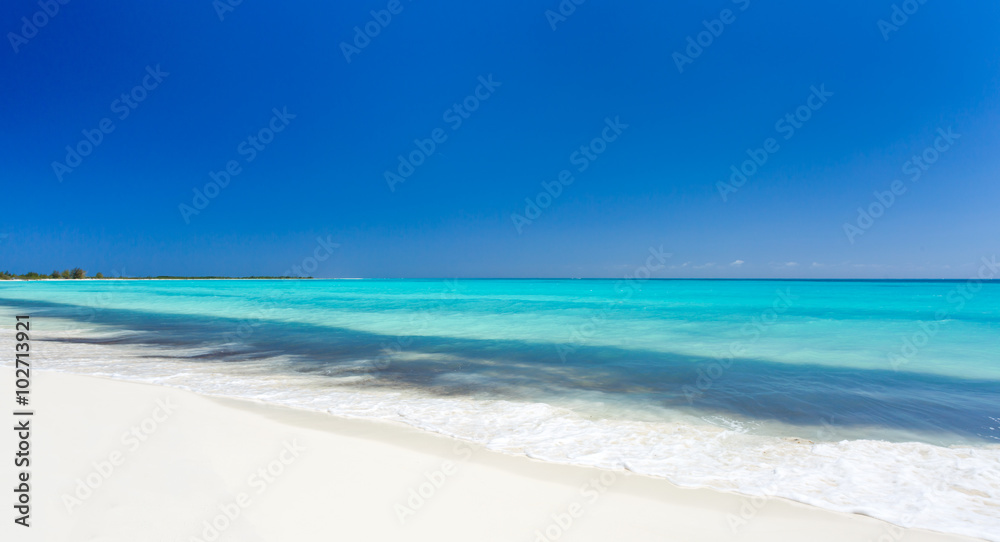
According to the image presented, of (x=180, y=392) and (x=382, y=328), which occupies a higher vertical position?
(x=382, y=328)

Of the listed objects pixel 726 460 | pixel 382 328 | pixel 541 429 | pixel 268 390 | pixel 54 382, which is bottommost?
pixel 726 460

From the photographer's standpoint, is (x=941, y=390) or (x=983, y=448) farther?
(x=941, y=390)

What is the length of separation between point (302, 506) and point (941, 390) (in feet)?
34.0

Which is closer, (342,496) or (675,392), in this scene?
(342,496)

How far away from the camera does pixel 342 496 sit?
3395mm

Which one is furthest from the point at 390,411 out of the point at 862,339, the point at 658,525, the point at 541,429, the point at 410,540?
the point at 862,339

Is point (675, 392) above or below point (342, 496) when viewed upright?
above

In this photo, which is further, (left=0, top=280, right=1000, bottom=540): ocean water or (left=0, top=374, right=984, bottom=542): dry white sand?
(left=0, top=280, right=1000, bottom=540): ocean water

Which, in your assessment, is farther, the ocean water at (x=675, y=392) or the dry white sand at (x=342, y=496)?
the ocean water at (x=675, y=392)

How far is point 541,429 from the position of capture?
5309 millimetres

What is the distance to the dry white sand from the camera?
2947 mm

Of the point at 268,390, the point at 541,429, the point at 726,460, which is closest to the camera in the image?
the point at 726,460

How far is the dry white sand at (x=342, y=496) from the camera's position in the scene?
116 inches

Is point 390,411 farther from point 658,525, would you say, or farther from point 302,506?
point 658,525
